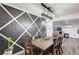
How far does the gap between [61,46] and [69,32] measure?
0.98ft

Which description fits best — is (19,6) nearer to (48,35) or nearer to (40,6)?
(40,6)

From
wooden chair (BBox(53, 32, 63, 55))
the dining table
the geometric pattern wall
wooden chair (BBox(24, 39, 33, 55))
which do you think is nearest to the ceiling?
the geometric pattern wall

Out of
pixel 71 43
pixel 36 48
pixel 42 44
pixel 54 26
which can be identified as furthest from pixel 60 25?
pixel 36 48

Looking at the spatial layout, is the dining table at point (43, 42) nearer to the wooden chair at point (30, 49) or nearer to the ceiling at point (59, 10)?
the wooden chair at point (30, 49)

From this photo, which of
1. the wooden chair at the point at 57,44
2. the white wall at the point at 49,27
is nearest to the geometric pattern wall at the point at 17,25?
the white wall at the point at 49,27

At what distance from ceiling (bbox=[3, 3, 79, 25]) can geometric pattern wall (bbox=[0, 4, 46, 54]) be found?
0.09 metres

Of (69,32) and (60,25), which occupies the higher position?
(60,25)

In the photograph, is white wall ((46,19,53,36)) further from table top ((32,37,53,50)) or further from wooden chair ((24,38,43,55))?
wooden chair ((24,38,43,55))

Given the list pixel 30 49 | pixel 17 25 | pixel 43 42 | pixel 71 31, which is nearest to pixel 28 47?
pixel 30 49

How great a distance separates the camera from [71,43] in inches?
62.2

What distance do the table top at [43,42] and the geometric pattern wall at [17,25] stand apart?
4.5 inches

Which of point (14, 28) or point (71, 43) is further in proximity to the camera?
point (71, 43)

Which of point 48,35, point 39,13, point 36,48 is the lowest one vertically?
point 36,48

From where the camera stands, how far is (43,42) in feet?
5.39
